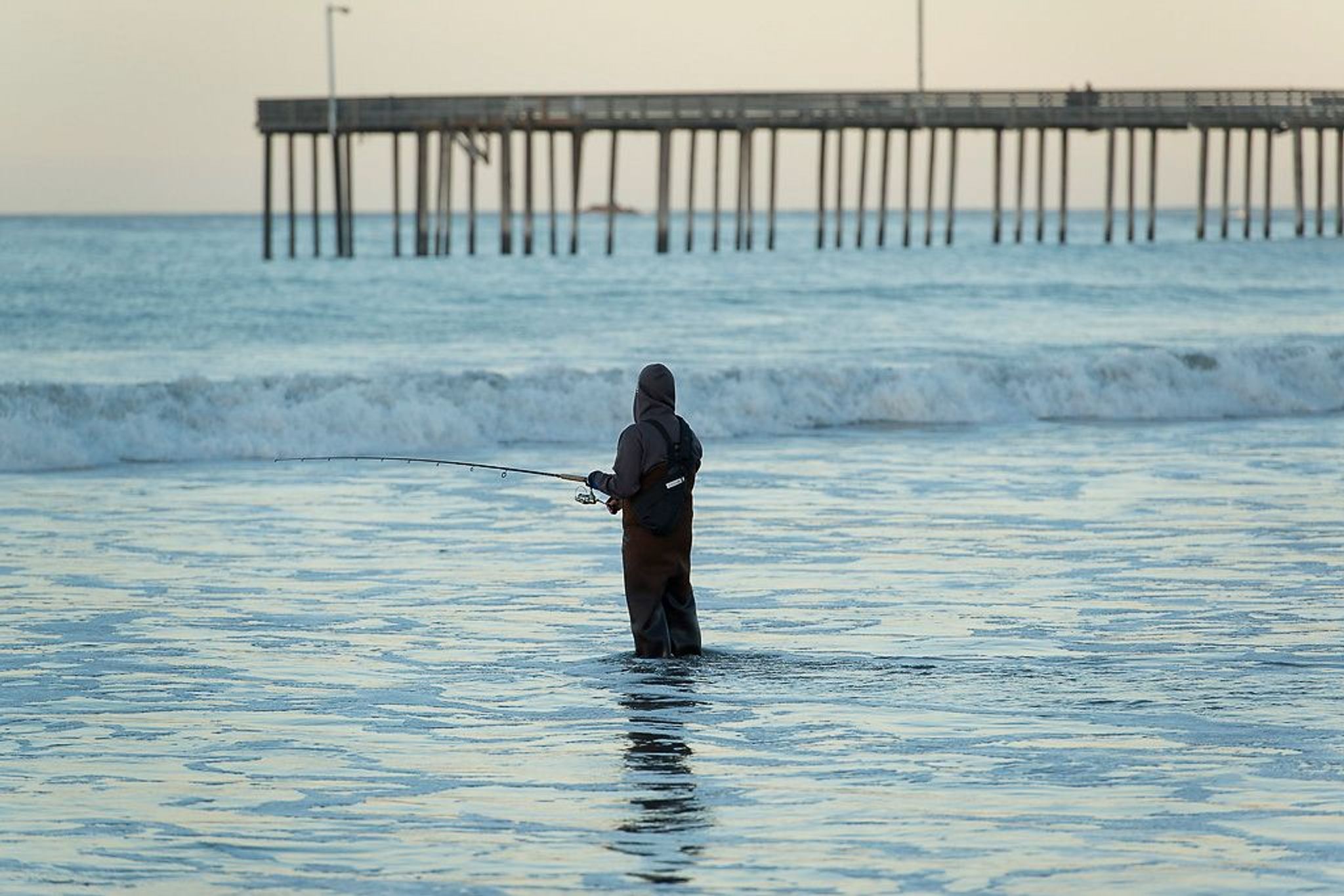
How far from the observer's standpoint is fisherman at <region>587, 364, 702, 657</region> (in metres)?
8.95

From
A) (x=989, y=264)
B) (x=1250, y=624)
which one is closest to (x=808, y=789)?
(x=1250, y=624)

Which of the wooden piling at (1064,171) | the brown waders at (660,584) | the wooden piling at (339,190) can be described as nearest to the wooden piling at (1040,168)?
the wooden piling at (1064,171)

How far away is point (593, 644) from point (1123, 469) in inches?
332

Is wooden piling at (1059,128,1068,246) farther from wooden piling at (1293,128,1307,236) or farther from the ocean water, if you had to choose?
the ocean water

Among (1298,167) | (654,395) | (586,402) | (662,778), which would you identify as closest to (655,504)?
(654,395)

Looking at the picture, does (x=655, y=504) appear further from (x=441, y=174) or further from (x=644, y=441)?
(x=441, y=174)

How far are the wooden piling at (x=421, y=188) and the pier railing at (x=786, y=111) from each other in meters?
0.45

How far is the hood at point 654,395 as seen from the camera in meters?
8.95

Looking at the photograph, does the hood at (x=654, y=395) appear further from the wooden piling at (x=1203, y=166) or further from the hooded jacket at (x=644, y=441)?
the wooden piling at (x=1203, y=166)

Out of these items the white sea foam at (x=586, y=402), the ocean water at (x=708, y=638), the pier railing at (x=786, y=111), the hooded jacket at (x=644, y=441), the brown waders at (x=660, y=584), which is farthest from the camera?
the pier railing at (x=786, y=111)

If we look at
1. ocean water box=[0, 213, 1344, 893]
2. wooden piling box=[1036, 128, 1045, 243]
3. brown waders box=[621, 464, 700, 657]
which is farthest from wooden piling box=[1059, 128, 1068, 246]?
brown waders box=[621, 464, 700, 657]

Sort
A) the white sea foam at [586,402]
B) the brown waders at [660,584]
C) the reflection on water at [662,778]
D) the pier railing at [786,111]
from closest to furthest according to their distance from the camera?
the reflection on water at [662,778] < the brown waders at [660,584] < the white sea foam at [586,402] < the pier railing at [786,111]

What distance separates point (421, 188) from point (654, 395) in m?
46.7

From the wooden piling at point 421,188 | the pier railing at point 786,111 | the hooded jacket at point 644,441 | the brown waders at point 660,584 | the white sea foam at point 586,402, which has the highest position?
the pier railing at point 786,111
